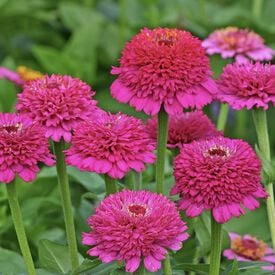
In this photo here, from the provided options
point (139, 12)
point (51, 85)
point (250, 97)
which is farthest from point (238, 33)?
point (139, 12)

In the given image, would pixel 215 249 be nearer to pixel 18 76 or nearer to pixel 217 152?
pixel 217 152

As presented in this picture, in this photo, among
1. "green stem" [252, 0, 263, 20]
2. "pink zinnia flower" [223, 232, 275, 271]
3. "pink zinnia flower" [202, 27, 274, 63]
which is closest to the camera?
"pink zinnia flower" [223, 232, 275, 271]

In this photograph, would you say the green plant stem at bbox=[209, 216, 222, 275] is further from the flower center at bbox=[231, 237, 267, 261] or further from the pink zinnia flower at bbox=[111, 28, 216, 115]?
the flower center at bbox=[231, 237, 267, 261]

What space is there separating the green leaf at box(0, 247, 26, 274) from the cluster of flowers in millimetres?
284

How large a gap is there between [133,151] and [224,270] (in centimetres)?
26

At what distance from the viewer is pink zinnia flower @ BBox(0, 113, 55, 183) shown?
1.06 meters

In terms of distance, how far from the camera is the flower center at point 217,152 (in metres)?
1.09

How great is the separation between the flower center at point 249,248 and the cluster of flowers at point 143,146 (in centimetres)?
40

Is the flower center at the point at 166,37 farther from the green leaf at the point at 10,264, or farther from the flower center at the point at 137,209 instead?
the green leaf at the point at 10,264

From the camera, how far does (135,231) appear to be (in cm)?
101

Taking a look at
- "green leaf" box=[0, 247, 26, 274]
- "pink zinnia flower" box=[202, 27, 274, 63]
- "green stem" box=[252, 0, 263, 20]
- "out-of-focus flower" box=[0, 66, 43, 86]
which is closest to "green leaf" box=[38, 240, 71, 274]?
"green leaf" box=[0, 247, 26, 274]

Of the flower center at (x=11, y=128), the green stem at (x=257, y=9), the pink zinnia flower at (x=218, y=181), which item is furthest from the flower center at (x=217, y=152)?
the green stem at (x=257, y=9)

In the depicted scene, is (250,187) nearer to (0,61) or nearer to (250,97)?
(250,97)

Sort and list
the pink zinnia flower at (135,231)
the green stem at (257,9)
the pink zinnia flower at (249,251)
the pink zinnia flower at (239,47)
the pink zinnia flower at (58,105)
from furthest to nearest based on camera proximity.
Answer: the green stem at (257,9)
the pink zinnia flower at (239,47)
the pink zinnia flower at (249,251)
the pink zinnia flower at (58,105)
the pink zinnia flower at (135,231)
